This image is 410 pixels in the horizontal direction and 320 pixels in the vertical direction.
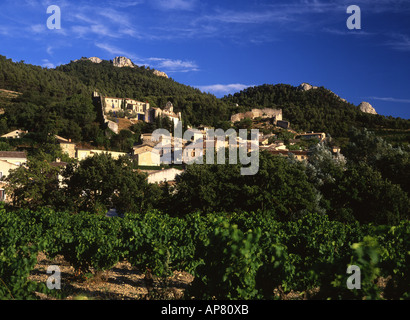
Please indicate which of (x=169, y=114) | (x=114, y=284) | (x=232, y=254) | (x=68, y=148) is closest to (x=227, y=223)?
(x=232, y=254)

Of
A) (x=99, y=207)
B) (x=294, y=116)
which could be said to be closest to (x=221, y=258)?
(x=99, y=207)

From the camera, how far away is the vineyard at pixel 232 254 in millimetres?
5254

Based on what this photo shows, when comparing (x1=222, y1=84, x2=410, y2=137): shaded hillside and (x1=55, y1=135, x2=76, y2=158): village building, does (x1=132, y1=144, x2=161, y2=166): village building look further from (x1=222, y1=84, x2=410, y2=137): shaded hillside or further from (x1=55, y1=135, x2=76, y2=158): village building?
(x1=222, y1=84, x2=410, y2=137): shaded hillside

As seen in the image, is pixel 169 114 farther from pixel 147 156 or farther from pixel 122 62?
pixel 122 62

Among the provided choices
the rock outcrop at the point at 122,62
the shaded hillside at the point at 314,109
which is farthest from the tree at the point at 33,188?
the rock outcrop at the point at 122,62

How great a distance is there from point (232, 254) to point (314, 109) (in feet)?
310

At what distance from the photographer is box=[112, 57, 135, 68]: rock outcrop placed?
156562mm

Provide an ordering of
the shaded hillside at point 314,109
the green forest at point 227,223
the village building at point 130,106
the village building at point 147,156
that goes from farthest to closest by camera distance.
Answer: the village building at point 130,106, the shaded hillside at point 314,109, the village building at point 147,156, the green forest at point 227,223

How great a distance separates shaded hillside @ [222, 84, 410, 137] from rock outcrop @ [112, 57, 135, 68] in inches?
2098

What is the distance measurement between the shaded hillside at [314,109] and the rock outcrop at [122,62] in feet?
175

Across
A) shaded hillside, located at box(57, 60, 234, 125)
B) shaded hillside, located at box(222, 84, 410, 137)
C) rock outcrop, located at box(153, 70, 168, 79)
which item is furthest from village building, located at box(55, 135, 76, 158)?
rock outcrop, located at box(153, 70, 168, 79)

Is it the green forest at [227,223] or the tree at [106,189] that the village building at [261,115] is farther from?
the tree at [106,189]

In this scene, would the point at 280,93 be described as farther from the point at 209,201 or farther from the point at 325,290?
the point at 325,290

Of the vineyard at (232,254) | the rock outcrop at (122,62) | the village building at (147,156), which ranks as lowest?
the vineyard at (232,254)
